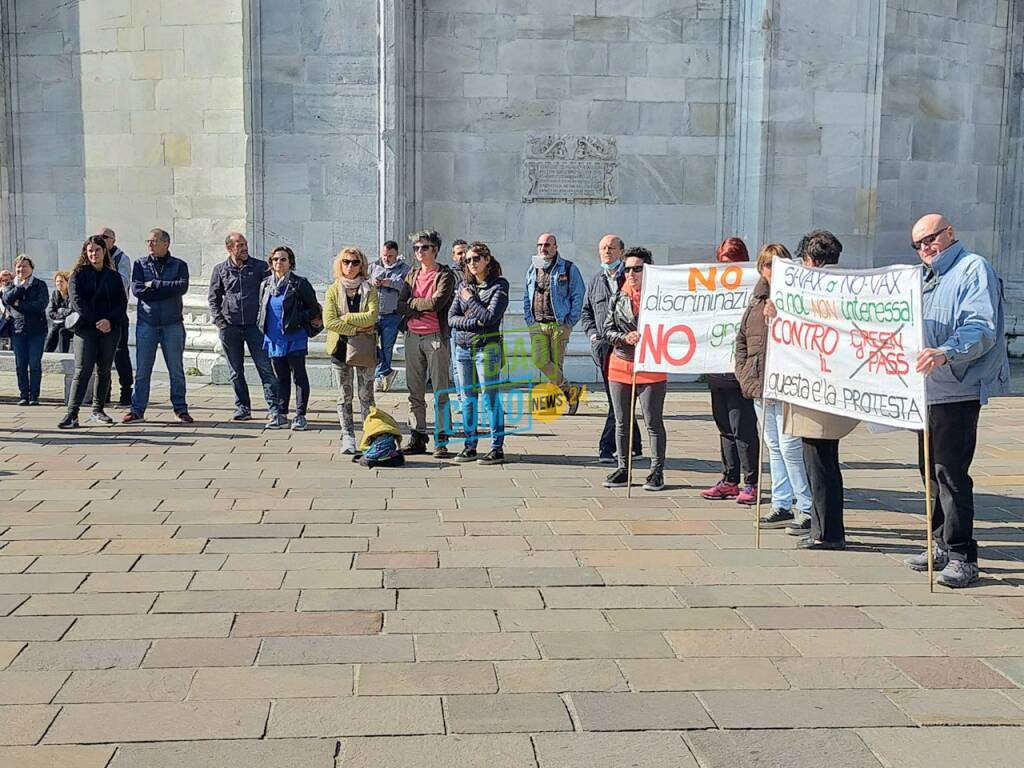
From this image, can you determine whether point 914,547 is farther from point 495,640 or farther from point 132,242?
point 132,242

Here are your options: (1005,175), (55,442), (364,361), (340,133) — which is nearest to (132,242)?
(340,133)

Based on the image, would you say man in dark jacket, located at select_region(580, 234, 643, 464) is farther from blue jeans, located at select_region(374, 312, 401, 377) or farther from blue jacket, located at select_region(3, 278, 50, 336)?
blue jacket, located at select_region(3, 278, 50, 336)

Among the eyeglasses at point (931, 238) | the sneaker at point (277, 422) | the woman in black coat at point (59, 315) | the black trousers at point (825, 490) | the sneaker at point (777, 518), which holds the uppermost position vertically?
the eyeglasses at point (931, 238)

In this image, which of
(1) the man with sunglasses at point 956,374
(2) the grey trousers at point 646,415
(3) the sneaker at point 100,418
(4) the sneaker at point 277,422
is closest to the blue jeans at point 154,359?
(3) the sneaker at point 100,418

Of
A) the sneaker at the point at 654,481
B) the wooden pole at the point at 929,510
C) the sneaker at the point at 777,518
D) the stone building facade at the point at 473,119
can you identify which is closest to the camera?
the wooden pole at the point at 929,510

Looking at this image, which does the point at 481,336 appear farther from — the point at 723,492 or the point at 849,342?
the point at 849,342

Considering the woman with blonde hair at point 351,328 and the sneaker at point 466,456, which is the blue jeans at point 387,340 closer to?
the woman with blonde hair at point 351,328

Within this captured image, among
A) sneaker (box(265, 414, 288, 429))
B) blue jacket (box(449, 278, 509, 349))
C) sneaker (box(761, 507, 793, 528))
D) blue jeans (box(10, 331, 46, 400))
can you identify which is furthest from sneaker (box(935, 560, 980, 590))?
blue jeans (box(10, 331, 46, 400))

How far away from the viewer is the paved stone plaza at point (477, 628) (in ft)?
12.9

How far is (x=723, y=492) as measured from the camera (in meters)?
7.96

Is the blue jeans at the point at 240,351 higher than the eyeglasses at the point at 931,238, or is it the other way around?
A: the eyeglasses at the point at 931,238

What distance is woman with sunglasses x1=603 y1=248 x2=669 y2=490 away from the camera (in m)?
8.28

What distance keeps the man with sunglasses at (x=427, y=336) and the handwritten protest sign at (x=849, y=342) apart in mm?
3326

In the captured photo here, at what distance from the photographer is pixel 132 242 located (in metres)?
14.9
